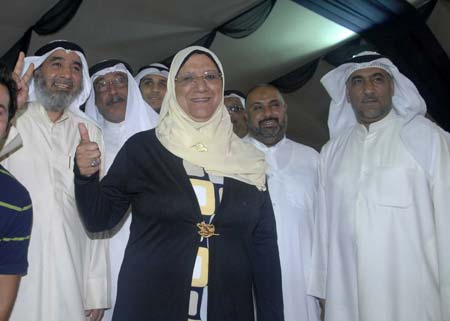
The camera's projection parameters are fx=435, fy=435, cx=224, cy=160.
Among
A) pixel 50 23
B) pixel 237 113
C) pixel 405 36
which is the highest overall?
pixel 405 36

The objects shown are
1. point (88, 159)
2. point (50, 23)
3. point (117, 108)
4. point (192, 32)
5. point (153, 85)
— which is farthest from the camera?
point (192, 32)

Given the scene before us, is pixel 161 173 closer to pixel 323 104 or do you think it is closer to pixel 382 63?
pixel 382 63

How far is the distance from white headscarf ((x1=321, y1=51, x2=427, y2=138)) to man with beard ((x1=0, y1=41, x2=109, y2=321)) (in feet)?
5.34

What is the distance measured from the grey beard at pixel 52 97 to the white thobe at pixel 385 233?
1.60 m

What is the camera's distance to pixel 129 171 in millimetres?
1703

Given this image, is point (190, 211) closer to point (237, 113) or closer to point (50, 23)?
point (237, 113)

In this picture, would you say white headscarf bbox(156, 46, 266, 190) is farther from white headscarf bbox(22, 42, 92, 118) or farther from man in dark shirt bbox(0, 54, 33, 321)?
white headscarf bbox(22, 42, 92, 118)

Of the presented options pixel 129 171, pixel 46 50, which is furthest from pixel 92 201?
pixel 46 50

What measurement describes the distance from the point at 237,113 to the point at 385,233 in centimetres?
182

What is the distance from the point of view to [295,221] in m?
2.84

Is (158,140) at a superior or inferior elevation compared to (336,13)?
inferior

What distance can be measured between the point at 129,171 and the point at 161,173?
0.41ft

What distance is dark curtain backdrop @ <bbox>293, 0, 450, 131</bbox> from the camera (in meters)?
5.09

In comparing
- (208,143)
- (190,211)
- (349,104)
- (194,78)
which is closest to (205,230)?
(190,211)
